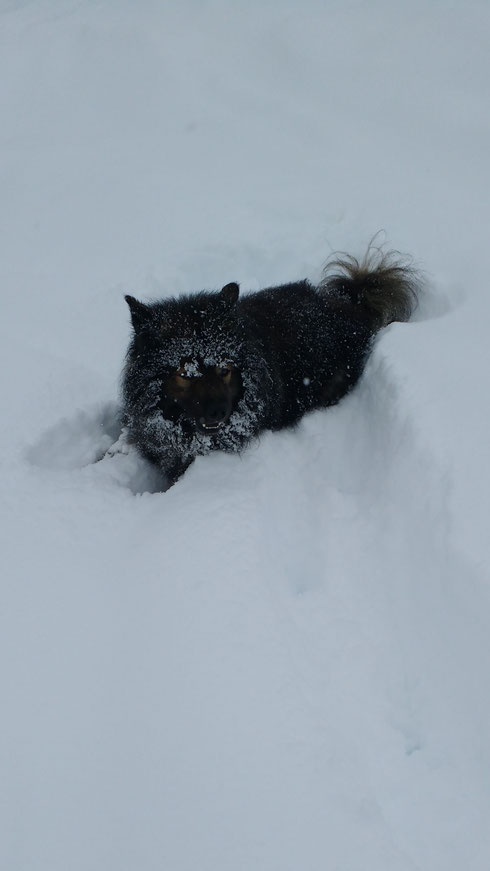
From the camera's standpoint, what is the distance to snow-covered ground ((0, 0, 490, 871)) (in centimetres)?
186

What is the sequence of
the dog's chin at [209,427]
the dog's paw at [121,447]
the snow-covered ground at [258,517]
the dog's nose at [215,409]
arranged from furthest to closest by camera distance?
the dog's paw at [121,447] → the dog's chin at [209,427] → the dog's nose at [215,409] → the snow-covered ground at [258,517]

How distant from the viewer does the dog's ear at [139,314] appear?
2.99 m

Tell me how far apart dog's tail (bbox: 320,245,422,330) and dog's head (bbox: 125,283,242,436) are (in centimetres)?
126

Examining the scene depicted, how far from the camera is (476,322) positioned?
11.7ft

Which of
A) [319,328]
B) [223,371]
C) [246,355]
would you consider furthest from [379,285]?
[223,371]

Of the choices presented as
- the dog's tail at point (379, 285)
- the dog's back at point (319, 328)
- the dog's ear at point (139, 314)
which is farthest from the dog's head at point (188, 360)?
the dog's tail at point (379, 285)

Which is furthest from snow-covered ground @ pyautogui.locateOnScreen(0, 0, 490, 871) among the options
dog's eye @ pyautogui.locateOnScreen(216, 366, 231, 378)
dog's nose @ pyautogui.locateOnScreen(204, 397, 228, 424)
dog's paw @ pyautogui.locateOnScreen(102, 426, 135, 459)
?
dog's eye @ pyautogui.locateOnScreen(216, 366, 231, 378)

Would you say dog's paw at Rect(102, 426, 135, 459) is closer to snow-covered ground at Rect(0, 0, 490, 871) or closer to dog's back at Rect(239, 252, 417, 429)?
snow-covered ground at Rect(0, 0, 490, 871)

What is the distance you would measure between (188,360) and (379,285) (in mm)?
1712

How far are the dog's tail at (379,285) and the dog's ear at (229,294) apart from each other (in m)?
1.15

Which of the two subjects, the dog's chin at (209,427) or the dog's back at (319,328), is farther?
the dog's back at (319,328)

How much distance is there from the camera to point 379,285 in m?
4.04

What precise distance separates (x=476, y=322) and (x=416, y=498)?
137cm

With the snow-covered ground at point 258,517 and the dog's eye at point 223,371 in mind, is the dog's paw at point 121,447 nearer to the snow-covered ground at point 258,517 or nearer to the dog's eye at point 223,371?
the snow-covered ground at point 258,517
